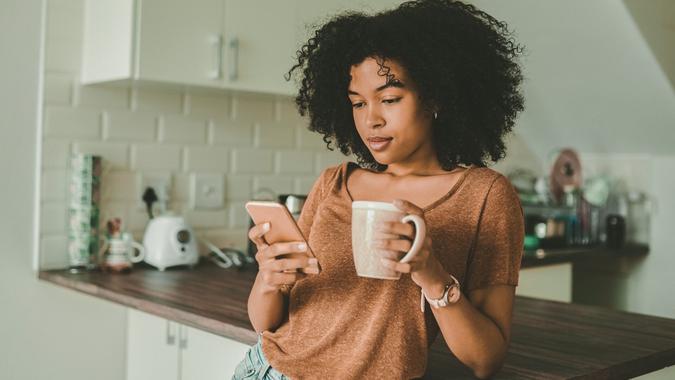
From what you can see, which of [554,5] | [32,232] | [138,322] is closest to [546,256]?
[554,5]

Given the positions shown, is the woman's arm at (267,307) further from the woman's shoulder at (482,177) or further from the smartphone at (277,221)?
the woman's shoulder at (482,177)

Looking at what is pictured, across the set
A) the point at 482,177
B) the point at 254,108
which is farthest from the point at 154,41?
the point at 482,177

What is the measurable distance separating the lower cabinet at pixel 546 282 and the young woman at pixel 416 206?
1809 millimetres

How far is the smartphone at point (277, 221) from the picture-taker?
1258mm

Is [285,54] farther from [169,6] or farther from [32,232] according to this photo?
[32,232]

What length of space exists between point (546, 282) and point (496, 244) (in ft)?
6.87

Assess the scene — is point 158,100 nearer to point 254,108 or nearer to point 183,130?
point 183,130

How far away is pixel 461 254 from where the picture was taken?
130cm

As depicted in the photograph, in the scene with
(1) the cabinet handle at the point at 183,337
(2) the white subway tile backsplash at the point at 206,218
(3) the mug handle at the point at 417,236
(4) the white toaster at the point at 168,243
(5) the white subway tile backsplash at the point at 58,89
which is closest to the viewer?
(3) the mug handle at the point at 417,236

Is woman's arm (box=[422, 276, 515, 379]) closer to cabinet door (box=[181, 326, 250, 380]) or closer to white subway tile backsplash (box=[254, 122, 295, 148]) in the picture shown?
cabinet door (box=[181, 326, 250, 380])

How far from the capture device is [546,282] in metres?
3.29

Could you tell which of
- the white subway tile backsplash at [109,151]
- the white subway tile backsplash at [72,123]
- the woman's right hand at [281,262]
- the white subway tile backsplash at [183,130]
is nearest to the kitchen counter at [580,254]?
the white subway tile backsplash at [183,130]

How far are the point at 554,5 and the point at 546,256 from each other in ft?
3.21

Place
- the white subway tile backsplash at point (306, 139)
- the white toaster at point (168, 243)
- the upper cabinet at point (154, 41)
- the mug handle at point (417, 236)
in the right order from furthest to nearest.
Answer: the white subway tile backsplash at point (306, 139) < the white toaster at point (168, 243) < the upper cabinet at point (154, 41) < the mug handle at point (417, 236)
